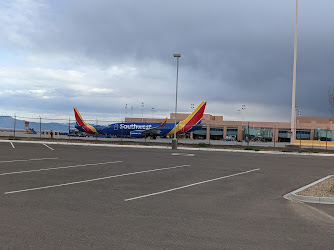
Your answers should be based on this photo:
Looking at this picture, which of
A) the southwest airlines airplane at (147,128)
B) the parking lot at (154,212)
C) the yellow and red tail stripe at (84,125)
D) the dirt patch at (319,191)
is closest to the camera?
the parking lot at (154,212)

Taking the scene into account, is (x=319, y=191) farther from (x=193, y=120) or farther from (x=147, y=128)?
(x=193, y=120)

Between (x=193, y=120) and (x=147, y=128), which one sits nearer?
(x=147, y=128)

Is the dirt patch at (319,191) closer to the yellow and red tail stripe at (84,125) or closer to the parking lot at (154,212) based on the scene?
the parking lot at (154,212)

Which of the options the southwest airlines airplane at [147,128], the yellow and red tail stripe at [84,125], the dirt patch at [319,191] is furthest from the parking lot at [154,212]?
the yellow and red tail stripe at [84,125]

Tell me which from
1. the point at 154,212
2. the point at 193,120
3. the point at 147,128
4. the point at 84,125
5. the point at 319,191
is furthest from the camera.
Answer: the point at 84,125

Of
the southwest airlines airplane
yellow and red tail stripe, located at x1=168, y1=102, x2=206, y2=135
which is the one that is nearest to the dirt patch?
the southwest airlines airplane

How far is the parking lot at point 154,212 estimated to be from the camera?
5.42 m

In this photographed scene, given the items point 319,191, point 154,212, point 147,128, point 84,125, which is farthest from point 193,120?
point 154,212

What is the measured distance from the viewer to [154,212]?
7.39 m

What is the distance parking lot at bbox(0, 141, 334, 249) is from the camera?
5422mm

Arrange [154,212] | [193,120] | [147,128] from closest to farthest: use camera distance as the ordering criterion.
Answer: [154,212] → [147,128] → [193,120]

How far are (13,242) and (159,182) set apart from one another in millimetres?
6927

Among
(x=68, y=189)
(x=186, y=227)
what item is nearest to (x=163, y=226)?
(x=186, y=227)

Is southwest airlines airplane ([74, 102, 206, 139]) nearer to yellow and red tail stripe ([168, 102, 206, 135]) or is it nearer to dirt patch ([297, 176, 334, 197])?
yellow and red tail stripe ([168, 102, 206, 135])
